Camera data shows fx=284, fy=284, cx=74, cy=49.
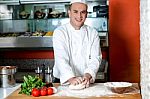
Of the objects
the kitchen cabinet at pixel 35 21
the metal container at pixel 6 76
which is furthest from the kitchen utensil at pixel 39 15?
the metal container at pixel 6 76

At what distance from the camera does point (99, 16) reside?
3.61 m

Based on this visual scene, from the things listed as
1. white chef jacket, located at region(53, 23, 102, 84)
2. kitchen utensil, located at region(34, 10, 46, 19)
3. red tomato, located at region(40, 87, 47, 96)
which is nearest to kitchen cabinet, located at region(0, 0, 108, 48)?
kitchen utensil, located at region(34, 10, 46, 19)

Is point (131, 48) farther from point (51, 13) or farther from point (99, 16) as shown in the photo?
point (51, 13)

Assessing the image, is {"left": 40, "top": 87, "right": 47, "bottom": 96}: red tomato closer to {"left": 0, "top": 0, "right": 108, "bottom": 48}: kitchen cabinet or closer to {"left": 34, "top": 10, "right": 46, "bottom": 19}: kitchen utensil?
{"left": 0, "top": 0, "right": 108, "bottom": 48}: kitchen cabinet

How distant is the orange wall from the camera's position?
3.52m

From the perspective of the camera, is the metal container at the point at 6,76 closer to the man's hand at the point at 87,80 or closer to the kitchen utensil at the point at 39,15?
the man's hand at the point at 87,80

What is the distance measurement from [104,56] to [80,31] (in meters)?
1.02

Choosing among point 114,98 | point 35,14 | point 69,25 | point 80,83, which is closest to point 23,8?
point 35,14

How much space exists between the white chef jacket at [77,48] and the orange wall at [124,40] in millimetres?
861

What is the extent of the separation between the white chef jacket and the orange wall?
0.86m

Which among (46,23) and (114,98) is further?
(46,23)

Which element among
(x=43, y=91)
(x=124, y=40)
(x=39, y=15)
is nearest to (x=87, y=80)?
(x=43, y=91)

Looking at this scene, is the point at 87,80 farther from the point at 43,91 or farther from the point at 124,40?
the point at 124,40

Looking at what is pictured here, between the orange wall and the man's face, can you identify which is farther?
the orange wall
